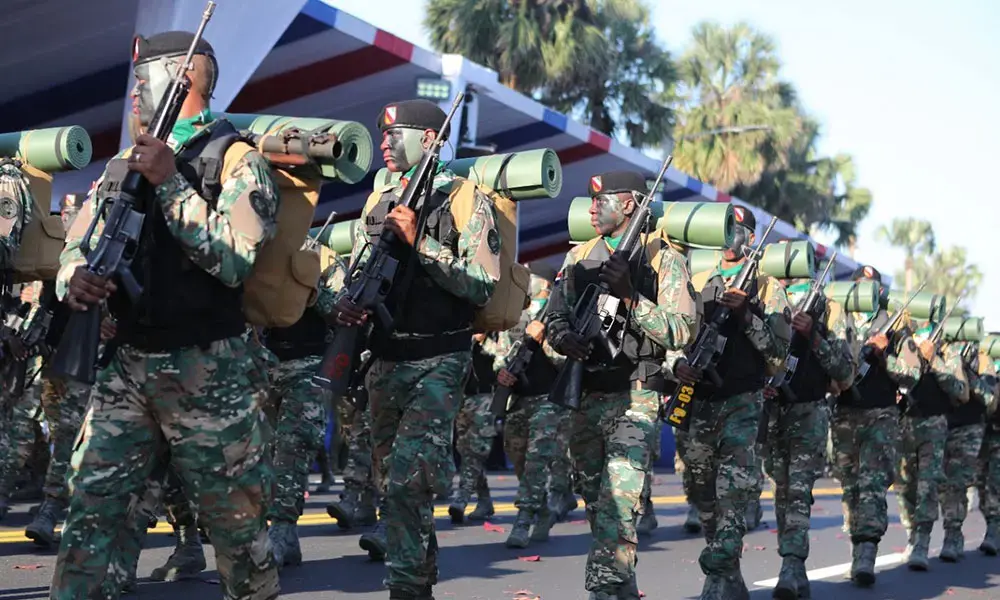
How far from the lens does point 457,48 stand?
29.0 m

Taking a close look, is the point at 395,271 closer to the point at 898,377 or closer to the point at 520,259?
the point at 898,377

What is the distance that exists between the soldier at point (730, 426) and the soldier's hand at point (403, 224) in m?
2.31

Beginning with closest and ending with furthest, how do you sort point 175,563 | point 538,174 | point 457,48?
point 538,174 → point 175,563 → point 457,48

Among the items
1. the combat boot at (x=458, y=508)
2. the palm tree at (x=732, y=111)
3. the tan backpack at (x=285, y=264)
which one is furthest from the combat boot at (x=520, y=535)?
the palm tree at (x=732, y=111)

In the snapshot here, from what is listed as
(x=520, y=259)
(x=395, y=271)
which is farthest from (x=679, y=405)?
(x=520, y=259)

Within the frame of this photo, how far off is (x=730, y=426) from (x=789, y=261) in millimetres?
1761

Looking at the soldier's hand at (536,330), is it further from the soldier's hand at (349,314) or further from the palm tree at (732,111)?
the palm tree at (732,111)

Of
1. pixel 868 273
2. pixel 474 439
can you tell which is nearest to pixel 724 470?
pixel 868 273

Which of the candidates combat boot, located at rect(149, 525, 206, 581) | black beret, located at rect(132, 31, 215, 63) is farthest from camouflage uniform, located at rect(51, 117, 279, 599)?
combat boot, located at rect(149, 525, 206, 581)

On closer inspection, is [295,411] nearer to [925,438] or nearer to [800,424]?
[800,424]

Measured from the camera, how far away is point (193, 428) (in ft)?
13.8

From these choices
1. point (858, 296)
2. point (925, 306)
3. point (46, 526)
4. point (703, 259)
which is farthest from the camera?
point (925, 306)

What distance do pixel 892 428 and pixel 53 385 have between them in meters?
6.08

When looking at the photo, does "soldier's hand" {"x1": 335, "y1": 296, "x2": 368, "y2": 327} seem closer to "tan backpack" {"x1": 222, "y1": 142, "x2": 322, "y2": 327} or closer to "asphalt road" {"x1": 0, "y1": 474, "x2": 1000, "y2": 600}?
"tan backpack" {"x1": 222, "y1": 142, "x2": 322, "y2": 327}
